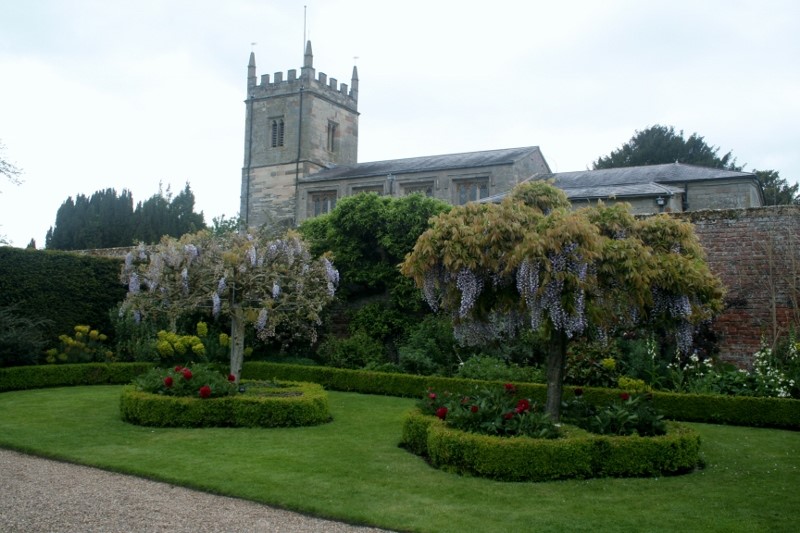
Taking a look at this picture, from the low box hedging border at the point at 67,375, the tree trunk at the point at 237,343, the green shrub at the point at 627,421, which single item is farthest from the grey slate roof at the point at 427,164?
the green shrub at the point at 627,421

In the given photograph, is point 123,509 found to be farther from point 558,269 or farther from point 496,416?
point 558,269

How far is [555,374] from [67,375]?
11526mm

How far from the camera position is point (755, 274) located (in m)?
14.8

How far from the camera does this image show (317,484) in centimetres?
732

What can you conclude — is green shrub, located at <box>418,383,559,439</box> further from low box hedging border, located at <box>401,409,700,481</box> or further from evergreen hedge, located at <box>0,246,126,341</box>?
evergreen hedge, located at <box>0,246,126,341</box>

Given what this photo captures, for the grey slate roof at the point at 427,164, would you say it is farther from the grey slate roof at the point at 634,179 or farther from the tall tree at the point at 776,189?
the tall tree at the point at 776,189

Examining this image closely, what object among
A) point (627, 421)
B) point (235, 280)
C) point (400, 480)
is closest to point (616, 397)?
point (627, 421)

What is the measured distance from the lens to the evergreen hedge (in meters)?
16.9

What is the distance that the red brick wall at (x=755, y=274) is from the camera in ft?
47.2

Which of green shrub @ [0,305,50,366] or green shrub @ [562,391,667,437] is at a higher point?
green shrub @ [0,305,50,366]

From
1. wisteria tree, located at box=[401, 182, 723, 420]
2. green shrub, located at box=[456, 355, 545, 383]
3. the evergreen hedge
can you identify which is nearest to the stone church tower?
the evergreen hedge

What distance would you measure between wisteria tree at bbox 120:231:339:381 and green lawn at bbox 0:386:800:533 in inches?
130

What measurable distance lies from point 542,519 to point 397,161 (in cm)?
3146

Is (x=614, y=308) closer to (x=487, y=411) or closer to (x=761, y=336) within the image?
(x=487, y=411)
